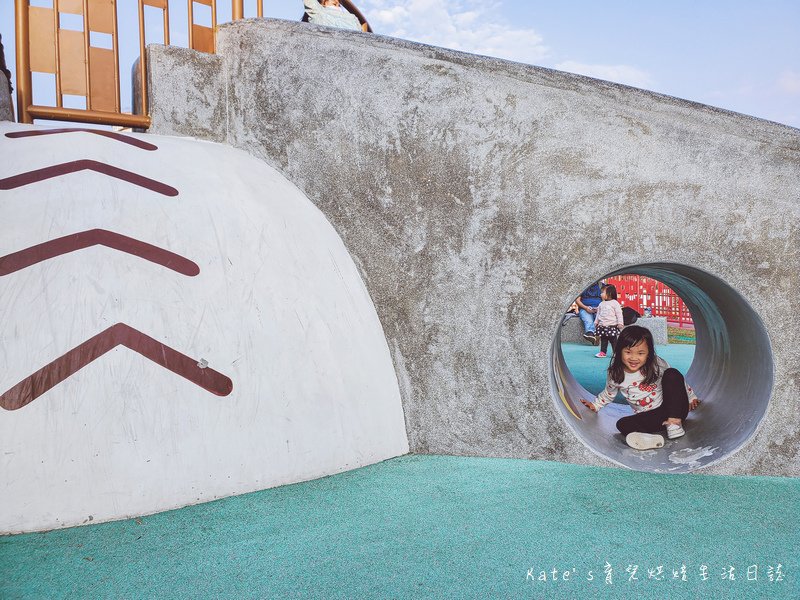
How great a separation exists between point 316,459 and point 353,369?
0.54 metres

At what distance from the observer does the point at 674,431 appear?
390 centimetres

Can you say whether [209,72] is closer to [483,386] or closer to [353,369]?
[353,369]

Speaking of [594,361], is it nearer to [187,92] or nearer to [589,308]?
[589,308]

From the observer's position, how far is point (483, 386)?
3.37 meters

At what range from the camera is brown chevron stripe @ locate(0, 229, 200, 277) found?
8.37 ft

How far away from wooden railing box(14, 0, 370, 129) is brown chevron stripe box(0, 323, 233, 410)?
1.97 m

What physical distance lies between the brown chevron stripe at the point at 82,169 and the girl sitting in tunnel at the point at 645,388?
3.30m

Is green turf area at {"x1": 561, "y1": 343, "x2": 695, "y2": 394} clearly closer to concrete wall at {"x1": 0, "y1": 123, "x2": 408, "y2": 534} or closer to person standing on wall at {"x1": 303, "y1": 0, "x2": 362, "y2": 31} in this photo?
concrete wall at {"x1": 0, "y1": 123, "x2": 408, "y2": 534}

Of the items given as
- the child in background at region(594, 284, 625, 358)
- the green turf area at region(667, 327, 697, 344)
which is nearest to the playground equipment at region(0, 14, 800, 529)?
the child in background at region(594, 284, 625, 358)

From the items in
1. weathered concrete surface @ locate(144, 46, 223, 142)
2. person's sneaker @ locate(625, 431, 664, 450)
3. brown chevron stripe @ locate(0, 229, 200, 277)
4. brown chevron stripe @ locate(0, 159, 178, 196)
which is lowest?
person's sneaker @ locate(625, 431, 664, 450)

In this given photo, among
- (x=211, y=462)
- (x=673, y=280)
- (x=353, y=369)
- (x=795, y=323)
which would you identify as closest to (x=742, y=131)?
(x=795, y=323)

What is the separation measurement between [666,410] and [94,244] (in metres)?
3.79

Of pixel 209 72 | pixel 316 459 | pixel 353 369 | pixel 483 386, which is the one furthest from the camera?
pixel 209 72

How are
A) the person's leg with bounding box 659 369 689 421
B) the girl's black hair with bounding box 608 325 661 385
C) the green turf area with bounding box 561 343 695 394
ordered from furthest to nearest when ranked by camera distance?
1. the green turf area with bounding box 561 343 695 394
2. the girl's black hair with bounding box 608 325 661 385
3. the person's leg with bounding box 659 369 689 421
